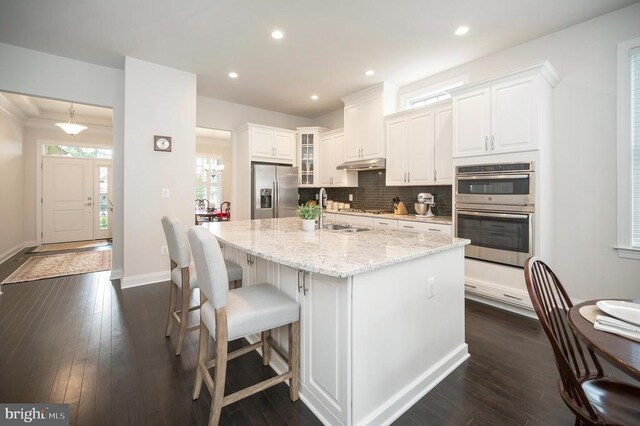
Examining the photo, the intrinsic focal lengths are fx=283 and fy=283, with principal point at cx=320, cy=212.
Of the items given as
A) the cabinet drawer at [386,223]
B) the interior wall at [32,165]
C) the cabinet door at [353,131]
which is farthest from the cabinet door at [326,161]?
the interior wall at [32,165]

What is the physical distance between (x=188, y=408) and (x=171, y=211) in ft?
9.81

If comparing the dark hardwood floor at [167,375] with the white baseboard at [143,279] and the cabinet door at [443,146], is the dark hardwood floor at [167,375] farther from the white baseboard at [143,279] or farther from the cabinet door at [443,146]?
the cabinet door at [443,146]

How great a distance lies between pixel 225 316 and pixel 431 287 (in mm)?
1261

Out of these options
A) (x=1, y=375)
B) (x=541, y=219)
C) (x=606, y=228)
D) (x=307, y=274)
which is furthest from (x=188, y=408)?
(x=606, y=228)

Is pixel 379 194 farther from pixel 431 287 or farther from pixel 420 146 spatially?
pixel 431 287

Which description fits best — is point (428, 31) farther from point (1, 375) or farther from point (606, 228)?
point (1, 375)

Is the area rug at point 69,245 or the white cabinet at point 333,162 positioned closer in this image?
the white cabinet at point 333,162

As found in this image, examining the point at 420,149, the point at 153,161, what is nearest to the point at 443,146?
the point at 420,149

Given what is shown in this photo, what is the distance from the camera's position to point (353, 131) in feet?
15.9

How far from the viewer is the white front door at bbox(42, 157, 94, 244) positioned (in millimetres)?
6504

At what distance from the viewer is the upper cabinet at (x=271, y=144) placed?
5.03 m

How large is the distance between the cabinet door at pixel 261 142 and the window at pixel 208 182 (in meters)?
4.02

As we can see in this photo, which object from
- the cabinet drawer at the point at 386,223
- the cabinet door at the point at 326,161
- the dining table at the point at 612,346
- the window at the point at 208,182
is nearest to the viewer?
the dining table at the point at 612,346

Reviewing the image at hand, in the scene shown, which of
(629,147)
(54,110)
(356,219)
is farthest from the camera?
(54,110)
